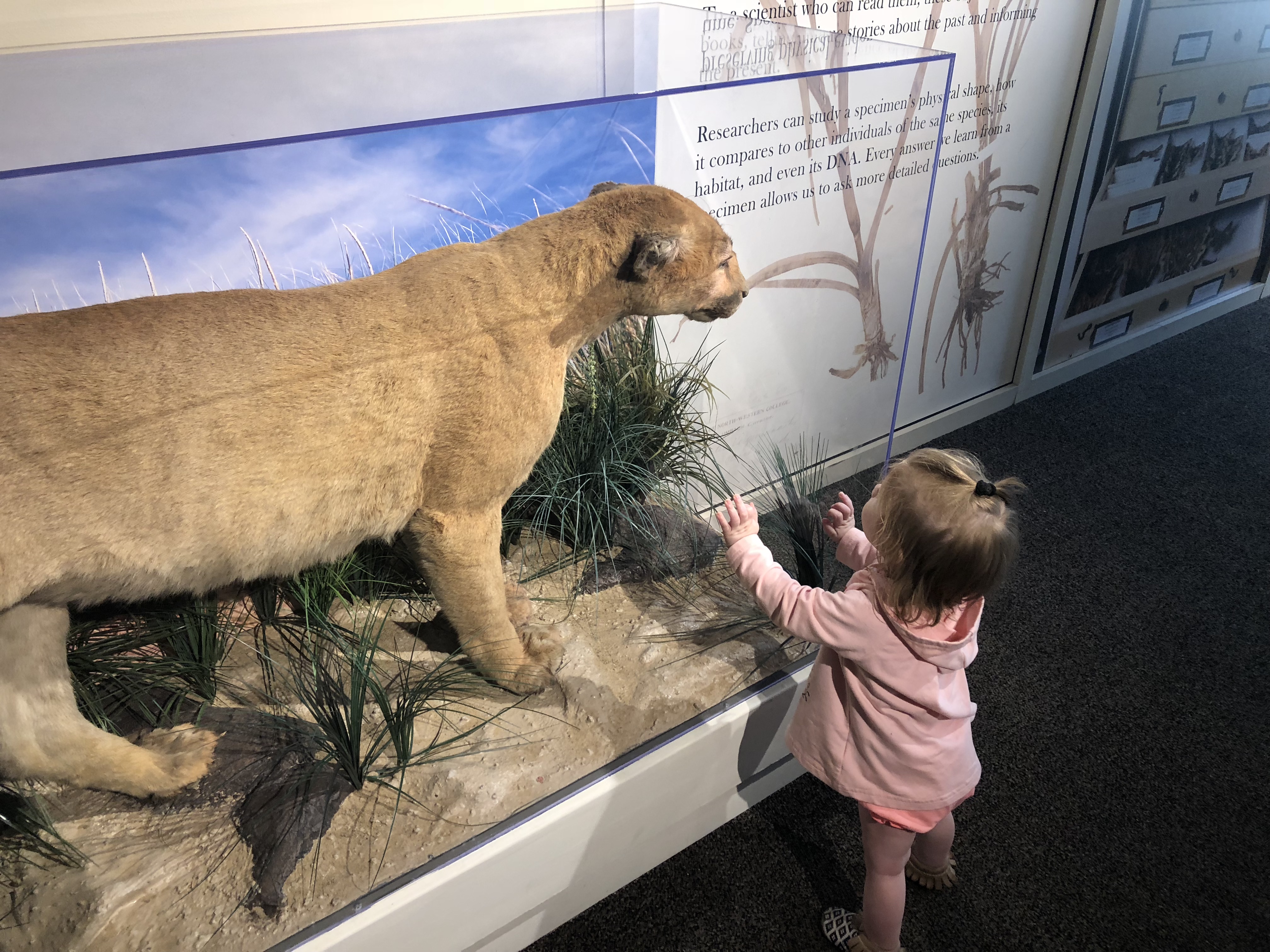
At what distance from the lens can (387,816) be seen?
1846mm

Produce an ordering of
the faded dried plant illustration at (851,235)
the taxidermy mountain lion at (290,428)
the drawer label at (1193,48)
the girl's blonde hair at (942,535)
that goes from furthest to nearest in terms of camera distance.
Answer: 1. the drawer label at (1193,48)
2. the faded dried plant illustration at (851,235)
3. the girl's blonde hair at (942,535)
4. the taxidermy mountain lion at (290,428)

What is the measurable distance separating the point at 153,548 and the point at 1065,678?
2947 mm

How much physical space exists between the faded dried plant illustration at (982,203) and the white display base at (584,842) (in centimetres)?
242

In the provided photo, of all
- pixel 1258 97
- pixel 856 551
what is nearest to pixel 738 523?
pixel 856 551

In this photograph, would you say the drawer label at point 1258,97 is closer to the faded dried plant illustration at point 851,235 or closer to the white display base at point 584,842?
the faded dried plant illustration at point 851,235

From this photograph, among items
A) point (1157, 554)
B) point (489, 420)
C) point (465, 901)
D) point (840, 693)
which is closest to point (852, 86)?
point (489, 420)

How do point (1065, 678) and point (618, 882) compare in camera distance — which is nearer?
point (618, 882)

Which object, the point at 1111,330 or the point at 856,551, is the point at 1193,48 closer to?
the point at 1111,330

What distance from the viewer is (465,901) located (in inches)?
75.2

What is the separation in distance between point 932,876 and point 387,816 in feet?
4.97

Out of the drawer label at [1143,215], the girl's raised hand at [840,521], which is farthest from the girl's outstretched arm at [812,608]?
the drawer label at [1143,215]

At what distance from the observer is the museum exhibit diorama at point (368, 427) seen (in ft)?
4.89

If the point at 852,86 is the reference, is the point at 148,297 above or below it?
below

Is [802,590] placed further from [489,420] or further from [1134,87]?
[1134,87]
